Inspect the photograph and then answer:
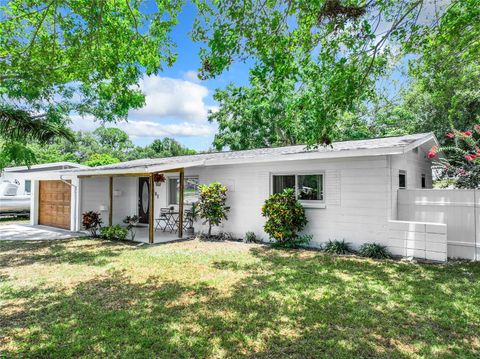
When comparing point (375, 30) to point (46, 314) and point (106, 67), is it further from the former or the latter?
point (46, 314)

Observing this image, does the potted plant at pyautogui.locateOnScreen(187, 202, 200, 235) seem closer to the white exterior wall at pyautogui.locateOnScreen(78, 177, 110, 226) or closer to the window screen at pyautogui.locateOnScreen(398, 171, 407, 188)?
the white exterior wall at pyautogui.locateOnScreen(78, 177, 110, 226)

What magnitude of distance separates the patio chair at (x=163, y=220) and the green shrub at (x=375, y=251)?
7.04m

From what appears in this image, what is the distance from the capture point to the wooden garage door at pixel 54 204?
1323 cm

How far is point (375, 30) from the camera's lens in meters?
5.97

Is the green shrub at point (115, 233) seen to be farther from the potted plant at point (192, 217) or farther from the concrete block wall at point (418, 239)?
the concrete block wall at point (418, 239)

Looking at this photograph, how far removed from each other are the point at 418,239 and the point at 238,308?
5018 millimetres

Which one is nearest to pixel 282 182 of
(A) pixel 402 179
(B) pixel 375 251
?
(B) pixel 375 251

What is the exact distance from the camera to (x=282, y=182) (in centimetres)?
955

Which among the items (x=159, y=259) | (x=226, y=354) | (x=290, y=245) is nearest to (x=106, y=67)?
(x=159, y=259)

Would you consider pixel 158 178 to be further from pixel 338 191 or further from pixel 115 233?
pixel 338 191

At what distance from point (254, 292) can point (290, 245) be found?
3.86 metres

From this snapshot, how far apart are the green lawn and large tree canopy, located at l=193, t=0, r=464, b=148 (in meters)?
2.97

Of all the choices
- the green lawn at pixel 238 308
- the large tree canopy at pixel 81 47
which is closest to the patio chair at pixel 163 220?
the green lawn at pixel 238 308

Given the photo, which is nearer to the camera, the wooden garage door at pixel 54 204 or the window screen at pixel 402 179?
the window screen at pixel 402 179
